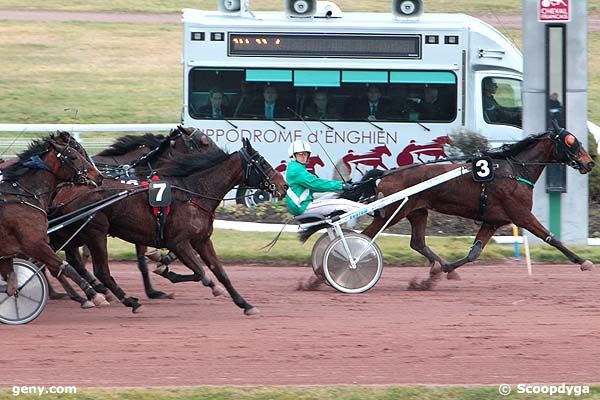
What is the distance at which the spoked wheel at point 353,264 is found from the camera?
1270 centimetres

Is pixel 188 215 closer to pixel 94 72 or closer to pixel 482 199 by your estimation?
pixel 482 199

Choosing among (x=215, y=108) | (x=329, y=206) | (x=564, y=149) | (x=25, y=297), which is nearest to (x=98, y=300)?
(x=25, y=297)

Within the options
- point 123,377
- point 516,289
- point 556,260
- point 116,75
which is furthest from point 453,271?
point 116,75

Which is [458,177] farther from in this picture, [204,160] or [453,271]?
[204,160]

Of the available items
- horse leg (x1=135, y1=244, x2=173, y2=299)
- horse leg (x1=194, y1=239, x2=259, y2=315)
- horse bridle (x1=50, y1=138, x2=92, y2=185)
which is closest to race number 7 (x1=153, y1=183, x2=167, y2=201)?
horse leg (x1=194, y1=239, x2=259, y2=315)

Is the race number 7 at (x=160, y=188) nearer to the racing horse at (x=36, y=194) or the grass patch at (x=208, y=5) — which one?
the racing horse at (x=36, y=194)

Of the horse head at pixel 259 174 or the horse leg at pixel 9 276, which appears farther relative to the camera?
the horse head at pixel 259 174

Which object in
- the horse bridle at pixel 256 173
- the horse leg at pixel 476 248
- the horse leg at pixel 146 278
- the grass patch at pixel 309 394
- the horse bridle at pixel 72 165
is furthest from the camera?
the horse leg at pixel 476 248

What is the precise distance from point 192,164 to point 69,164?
1.34 meters

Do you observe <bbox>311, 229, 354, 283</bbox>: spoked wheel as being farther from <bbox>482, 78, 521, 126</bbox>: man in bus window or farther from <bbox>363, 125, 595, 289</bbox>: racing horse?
<bbox>482, 78, 521, 126</bbox>: man in bus window

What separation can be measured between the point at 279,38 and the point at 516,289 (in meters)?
6.99

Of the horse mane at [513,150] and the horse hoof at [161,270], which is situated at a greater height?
the horse mane at [513,150]

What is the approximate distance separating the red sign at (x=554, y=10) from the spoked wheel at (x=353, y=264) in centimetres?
448

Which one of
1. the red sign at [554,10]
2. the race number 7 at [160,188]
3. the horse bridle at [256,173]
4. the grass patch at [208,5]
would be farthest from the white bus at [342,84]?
the grass patch at [208,5]
